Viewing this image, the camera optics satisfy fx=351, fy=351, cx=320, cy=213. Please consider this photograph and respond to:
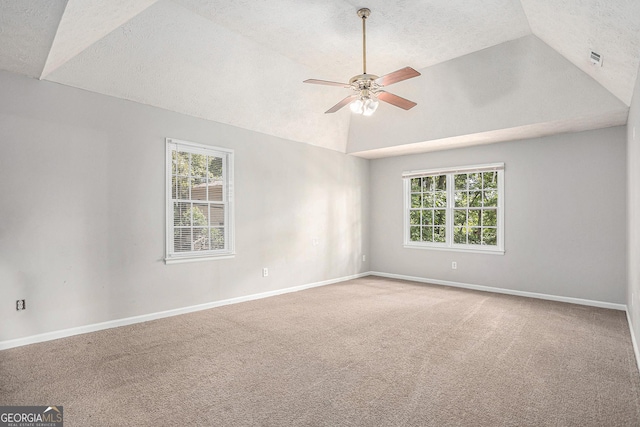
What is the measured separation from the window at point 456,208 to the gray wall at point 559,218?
0.15 m

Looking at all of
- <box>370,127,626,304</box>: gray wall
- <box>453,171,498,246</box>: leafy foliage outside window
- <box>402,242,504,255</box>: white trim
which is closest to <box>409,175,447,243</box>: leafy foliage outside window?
<box>402,242,504,255</box>: white trim

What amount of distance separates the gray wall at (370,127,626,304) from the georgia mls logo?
5.68m

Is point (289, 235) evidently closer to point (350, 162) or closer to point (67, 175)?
point (350, 162)

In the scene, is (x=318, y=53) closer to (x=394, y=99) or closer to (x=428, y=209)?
(x=394, y=99)

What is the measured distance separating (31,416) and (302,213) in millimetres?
4296

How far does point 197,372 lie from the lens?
109 inches

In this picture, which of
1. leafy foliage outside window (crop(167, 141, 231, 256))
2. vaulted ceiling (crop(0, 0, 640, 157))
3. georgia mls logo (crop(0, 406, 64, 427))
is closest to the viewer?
georgia mls logo (crop(0, 406, 64, 427))

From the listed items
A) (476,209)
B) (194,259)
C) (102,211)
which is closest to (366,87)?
(194,259)

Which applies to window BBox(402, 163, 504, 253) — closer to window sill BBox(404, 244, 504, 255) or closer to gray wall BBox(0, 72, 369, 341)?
window sill BBox(404, 244, 504, 255)

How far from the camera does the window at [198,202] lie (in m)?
4.42

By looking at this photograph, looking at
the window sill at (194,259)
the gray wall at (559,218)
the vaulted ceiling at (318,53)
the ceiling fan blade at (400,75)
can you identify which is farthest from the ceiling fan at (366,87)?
the gray wall at (559,218)

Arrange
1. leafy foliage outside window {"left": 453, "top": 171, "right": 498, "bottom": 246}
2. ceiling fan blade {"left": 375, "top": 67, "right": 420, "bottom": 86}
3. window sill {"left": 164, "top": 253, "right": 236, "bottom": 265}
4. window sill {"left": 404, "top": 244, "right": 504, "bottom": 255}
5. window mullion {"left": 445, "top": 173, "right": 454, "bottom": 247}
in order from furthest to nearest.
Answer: window mullion {"left": 445, "top": 173, "right": 454, "bottom": 247}
leafy foliage outside window {"left": 453, "top": 171, "right": 498, "bottom": 246}
window sill {"left": 404, "top": 244, "right": 504, "bottom": 255}
window sill {"left": 164, "top": 253, "right": 236, "bottom": 265}
ceiling fan blade {"left": 375, "top": 67, "right": 420, "bottom": 86}

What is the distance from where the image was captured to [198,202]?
15.4ft

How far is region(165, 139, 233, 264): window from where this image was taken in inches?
174
